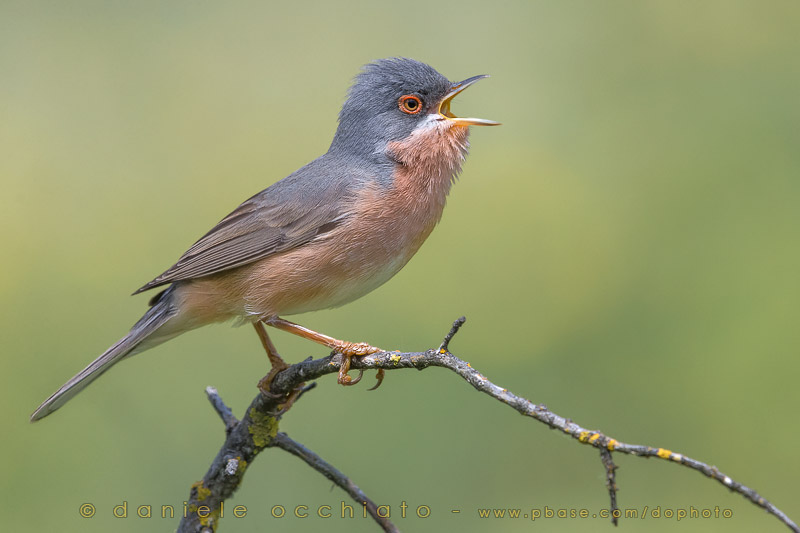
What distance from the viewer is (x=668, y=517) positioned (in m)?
4.75

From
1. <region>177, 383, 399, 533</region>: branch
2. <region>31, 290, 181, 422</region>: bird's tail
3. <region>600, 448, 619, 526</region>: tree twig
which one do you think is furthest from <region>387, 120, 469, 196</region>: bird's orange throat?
<region>600, 448, 619, 526</region>: tree twig

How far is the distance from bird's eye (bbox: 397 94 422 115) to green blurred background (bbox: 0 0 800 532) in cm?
164

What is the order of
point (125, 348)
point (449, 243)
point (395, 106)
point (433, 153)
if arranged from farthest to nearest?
point (449, 243) → point (395, 106) → point (433, 153) → point (125, 348)

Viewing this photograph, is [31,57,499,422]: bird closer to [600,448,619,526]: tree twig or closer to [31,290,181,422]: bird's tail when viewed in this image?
[31,290,181,422]: bird's tail

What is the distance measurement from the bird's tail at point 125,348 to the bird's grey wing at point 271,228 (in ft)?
0.72

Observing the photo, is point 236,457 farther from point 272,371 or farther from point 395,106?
point 395,106

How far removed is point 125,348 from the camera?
14.1 ft

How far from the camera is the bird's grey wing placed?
436cm

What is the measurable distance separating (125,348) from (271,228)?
0.98m

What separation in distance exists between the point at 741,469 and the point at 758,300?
3.91ft

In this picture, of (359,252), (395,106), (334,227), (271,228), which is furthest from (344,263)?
(395,106)

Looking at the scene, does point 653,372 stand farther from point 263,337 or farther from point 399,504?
point 263,337

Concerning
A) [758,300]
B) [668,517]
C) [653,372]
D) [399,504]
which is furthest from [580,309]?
[399,504]

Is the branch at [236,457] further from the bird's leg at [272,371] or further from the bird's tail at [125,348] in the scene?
the bird's tail at [125,348]
